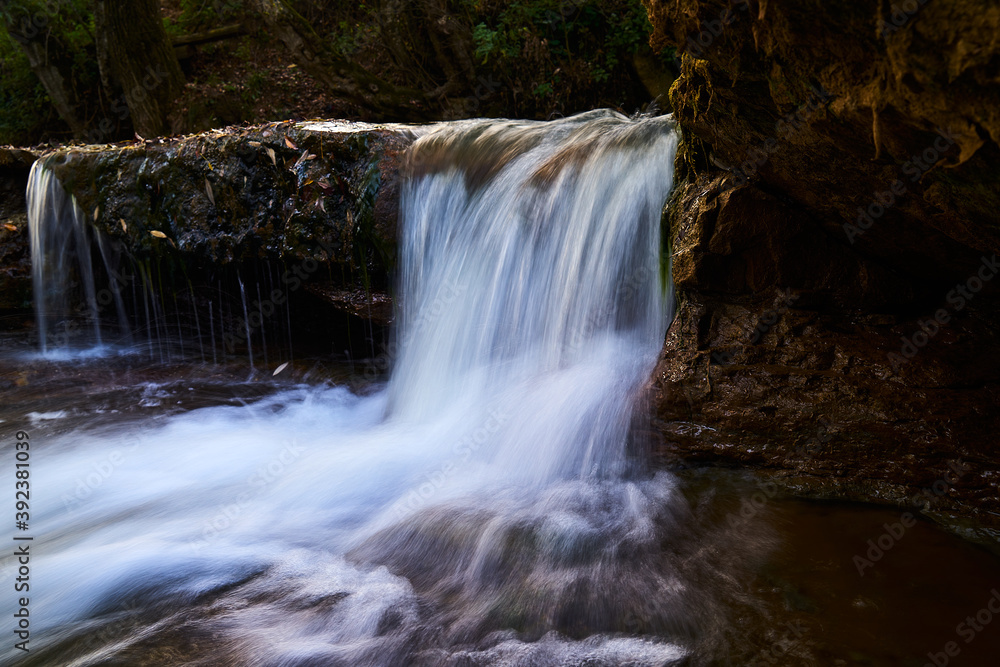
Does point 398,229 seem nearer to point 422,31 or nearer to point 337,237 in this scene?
point 337,237

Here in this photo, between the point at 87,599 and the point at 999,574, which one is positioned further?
the point at 87,599

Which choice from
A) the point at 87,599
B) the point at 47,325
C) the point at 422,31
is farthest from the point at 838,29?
the point at 422,31

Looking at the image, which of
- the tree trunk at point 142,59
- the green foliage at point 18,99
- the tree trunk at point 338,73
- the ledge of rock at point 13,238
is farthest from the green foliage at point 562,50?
the green foliage at point 18,99

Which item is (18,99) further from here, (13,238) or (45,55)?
(13,238)

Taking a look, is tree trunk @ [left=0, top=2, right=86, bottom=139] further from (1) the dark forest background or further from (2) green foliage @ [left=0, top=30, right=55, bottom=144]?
(2) green foliage @ [left=0, top=30, right=55, bottom=144]

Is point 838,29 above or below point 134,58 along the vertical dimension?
below

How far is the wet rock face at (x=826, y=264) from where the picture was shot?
2027 mm

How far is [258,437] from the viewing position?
4.65m

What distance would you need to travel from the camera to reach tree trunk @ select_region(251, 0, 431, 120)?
361 inches

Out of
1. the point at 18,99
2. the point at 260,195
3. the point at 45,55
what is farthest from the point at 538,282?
the point at 18,99

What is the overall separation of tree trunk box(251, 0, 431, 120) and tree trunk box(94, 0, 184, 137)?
6.83 feet

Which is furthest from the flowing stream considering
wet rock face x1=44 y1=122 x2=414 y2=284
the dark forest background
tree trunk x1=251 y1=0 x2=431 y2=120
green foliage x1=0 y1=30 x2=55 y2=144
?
green foliage x1=0 y1=30 x2=55 y2=144

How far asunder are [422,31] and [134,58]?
4.70 m

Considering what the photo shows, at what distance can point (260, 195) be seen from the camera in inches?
227
